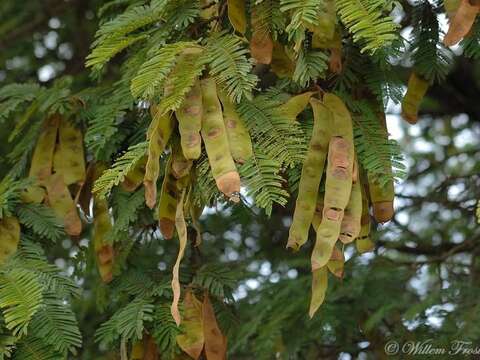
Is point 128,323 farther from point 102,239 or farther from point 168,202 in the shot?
point 168,202

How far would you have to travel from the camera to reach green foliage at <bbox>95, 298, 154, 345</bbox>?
2.14 metres

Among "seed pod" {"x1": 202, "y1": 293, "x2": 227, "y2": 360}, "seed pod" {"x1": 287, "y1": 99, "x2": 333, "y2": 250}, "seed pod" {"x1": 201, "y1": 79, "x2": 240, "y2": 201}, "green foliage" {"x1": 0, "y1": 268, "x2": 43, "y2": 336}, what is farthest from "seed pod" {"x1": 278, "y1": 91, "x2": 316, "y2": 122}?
"green foliage" {"x1": 0, "y1": 268, "x2": 43, "y2": 336}

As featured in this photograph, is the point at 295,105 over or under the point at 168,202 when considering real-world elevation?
over

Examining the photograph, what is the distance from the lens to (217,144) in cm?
173

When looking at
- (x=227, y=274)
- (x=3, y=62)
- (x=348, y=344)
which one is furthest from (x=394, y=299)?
(x=3, y=62)

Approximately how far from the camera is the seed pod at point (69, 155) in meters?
2.41

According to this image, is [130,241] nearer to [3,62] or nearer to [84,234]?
[84,234]

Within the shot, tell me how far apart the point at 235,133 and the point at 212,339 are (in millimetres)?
592

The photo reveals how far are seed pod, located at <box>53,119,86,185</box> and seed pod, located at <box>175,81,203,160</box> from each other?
712 millimetres

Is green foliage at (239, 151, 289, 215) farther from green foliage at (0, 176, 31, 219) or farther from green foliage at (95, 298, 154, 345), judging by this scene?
green foliage at (0, 176, 31, 219)

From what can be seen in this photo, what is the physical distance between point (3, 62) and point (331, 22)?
254 cm

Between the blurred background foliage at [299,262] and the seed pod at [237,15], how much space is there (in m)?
0.74

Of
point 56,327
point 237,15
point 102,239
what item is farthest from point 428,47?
point 56,327

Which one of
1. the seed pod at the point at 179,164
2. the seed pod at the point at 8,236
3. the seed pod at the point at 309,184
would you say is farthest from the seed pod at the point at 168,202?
the seed pod at the point at 8,236
